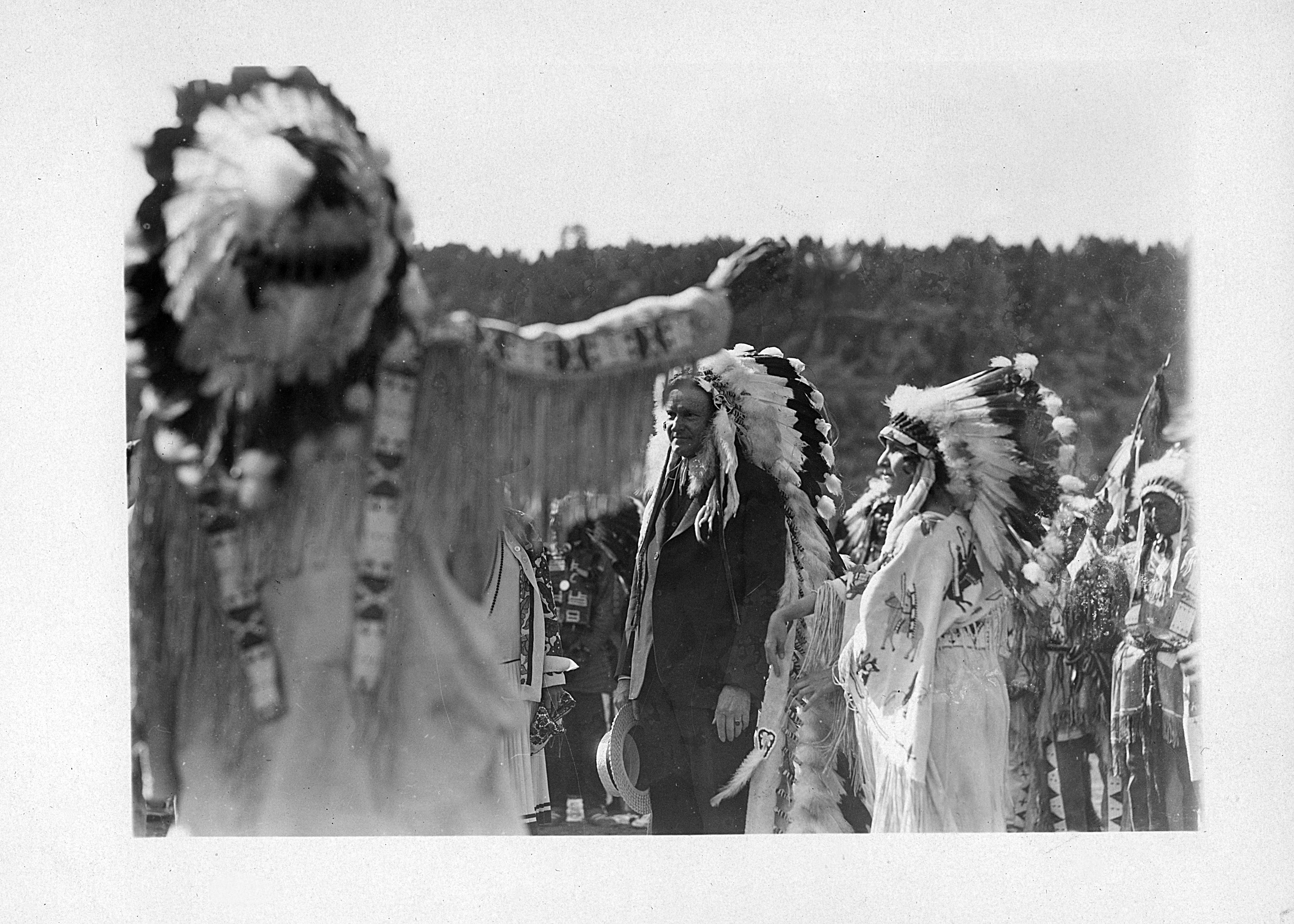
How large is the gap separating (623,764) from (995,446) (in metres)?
Result: 1.63

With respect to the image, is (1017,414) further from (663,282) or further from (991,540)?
(663,282)

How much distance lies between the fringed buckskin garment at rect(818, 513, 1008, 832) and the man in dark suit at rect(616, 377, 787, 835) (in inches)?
14.0

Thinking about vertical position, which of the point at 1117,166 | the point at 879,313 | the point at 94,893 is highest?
the point at 1117,166

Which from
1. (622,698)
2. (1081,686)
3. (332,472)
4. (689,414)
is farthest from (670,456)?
(1081,686)

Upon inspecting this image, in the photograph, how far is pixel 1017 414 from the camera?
5.96m

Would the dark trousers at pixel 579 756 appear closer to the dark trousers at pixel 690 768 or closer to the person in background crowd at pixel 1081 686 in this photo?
the dark trousers at pixel 690 768

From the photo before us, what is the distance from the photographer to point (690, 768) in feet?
19.7

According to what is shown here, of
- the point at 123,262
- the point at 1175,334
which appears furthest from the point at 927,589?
the point at 123,262

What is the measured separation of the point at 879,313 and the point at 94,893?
3251 mm

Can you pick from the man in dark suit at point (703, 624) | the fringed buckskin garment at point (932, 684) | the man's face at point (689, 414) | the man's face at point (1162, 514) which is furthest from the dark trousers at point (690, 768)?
the man's face at point (1162, 514)

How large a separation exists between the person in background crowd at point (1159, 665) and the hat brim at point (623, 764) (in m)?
1.60

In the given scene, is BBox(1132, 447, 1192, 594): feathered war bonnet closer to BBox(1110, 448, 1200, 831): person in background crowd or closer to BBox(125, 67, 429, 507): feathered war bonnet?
BBox(1110, 448, 1200, 831): person in background crowd

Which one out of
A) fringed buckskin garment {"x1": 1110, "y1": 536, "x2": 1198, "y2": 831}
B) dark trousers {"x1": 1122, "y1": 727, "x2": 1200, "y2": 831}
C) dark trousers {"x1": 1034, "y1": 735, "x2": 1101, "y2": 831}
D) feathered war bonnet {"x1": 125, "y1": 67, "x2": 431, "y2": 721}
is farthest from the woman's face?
feathered war bonnet {"x1": 125, "y1": 67, "x2": 431, "y2": 721}

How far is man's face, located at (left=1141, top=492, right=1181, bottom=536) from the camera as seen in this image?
598 centimetres
